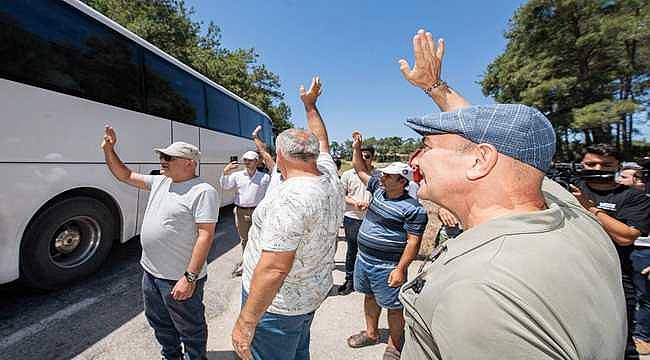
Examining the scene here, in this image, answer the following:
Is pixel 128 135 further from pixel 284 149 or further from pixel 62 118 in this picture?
pixel 284 149

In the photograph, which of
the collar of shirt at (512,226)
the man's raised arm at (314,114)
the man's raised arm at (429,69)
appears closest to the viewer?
the collar of shirt at (512,226)

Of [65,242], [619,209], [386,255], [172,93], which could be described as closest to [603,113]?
[619,209]

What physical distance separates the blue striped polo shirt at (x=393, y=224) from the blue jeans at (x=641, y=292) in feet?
7.07

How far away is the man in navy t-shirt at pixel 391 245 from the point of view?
2.40m

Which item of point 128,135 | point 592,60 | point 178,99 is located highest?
point 592,60

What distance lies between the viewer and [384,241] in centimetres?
253

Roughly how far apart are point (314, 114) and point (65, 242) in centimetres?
354

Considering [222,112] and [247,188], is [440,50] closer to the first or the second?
[247,188]

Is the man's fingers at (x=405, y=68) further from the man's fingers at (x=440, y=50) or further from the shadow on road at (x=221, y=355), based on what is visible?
the shadow on road at (x=221, y=355)

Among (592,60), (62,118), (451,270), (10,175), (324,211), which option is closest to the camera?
(451,270)

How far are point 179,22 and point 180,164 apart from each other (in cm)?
2041

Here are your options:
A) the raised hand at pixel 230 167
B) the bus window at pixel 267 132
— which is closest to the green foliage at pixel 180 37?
the bus window at pixel 267 132

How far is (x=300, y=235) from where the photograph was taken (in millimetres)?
1381

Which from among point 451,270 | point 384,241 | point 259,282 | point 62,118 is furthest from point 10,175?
point 451,270
